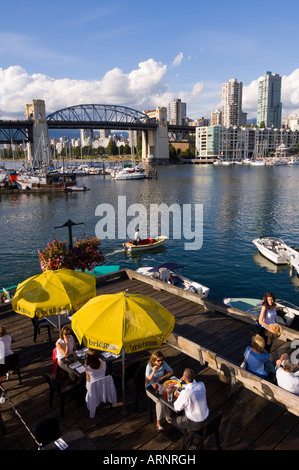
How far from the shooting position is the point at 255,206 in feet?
182

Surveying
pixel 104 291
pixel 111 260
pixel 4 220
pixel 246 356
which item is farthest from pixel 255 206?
pixel 246 356

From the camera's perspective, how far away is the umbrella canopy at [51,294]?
7955 millimetres

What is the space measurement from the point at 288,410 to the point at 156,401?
2.75 metres

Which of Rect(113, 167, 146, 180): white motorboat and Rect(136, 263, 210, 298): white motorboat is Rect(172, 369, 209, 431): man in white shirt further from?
Rect(113, 167, 146, 180): white motorboat

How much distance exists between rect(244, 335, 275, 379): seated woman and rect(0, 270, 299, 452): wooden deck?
0.82 ft

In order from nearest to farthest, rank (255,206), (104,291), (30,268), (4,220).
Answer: (104,291)
(30,268)
(4,220)
(255,206)

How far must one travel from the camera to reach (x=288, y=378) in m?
6.84

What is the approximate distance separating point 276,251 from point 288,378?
71.0ft

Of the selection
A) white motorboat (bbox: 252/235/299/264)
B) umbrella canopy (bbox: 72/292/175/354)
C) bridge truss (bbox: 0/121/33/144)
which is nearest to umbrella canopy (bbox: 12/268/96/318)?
umbrella canopy (bbox: 72/292/175/354)

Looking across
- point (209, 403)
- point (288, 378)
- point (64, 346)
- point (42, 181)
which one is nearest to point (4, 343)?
point (64, 346)

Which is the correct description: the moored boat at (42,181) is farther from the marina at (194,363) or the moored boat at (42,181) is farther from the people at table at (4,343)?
the people at table at (4,343)

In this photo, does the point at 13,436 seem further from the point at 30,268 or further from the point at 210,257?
the point at 210,257

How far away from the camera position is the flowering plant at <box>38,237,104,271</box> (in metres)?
11.8
